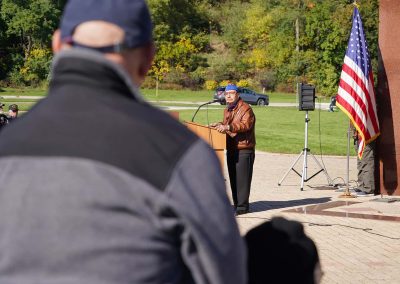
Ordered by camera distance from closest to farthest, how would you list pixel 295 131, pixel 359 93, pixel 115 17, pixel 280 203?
pixel 115 17 → pixel 280 203 → pixel 359 93 → pixel 295 131

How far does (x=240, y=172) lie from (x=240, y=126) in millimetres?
740

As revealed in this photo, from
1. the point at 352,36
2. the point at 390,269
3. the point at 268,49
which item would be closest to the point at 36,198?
the point at 390,269

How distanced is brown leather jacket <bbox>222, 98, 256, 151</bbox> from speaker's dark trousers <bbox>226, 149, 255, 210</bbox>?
103 mm

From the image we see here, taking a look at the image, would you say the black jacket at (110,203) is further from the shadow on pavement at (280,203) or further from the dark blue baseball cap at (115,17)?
the shadow on pavement at (280,203)

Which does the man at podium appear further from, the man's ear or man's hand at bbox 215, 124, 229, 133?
the man's ear

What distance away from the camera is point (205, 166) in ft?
6.72

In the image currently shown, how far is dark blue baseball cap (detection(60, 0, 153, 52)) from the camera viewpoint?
2.16m

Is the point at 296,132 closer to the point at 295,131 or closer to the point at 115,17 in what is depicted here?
the point at 295,131

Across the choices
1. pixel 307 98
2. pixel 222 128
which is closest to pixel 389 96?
pixel 307 98

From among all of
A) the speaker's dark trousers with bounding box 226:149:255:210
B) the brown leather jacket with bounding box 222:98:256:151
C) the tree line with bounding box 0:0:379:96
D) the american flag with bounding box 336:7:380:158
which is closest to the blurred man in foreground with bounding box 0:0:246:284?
the brown leather jacket with bounding box 222:98:256:151

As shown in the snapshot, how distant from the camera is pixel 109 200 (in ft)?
6.52

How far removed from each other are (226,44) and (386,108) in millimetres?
72333

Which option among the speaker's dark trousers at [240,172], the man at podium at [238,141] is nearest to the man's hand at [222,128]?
the man at podium at [238,141]

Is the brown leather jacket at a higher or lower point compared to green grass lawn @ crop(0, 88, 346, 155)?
higher
